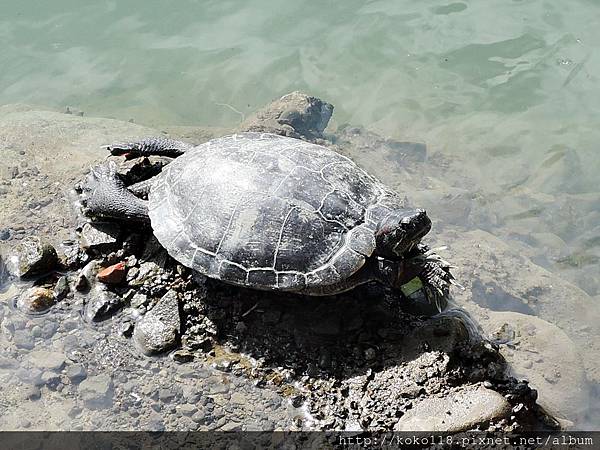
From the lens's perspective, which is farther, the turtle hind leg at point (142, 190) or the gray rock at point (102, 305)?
the turtle hind leg at point (142, 190)

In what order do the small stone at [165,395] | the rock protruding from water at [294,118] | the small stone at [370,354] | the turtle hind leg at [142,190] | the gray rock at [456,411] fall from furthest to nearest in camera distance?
the rock protruding from water at [294,118] → the turtle hind leg at [142,190] → the small stone at [370,354] → the small stone at [165,395] → the gray rock at [456,411]

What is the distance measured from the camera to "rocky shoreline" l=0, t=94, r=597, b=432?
352 centimetres

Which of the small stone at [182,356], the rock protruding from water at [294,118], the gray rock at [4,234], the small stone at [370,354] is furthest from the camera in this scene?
the rock protruding from water at [294,118]

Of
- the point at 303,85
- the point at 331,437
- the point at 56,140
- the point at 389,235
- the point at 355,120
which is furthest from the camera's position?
the point at 303,85

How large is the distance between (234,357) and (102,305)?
1.18 m

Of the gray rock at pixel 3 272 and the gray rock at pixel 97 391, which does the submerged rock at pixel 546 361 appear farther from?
the gray rock at pixel 3 272

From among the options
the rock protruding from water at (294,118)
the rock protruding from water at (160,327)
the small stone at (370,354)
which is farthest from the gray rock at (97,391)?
the rock protruding from water at (294,118)

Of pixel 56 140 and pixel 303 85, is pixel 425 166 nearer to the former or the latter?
pixel 303 85

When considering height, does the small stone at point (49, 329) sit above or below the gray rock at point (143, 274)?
below

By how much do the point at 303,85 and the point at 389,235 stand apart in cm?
579

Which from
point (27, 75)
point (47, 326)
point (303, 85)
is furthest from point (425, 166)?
point (27, 75)

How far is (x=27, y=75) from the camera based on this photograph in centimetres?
986

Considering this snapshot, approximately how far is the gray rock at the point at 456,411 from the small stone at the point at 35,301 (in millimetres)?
2918

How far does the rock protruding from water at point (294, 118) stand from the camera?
702 centimetres
